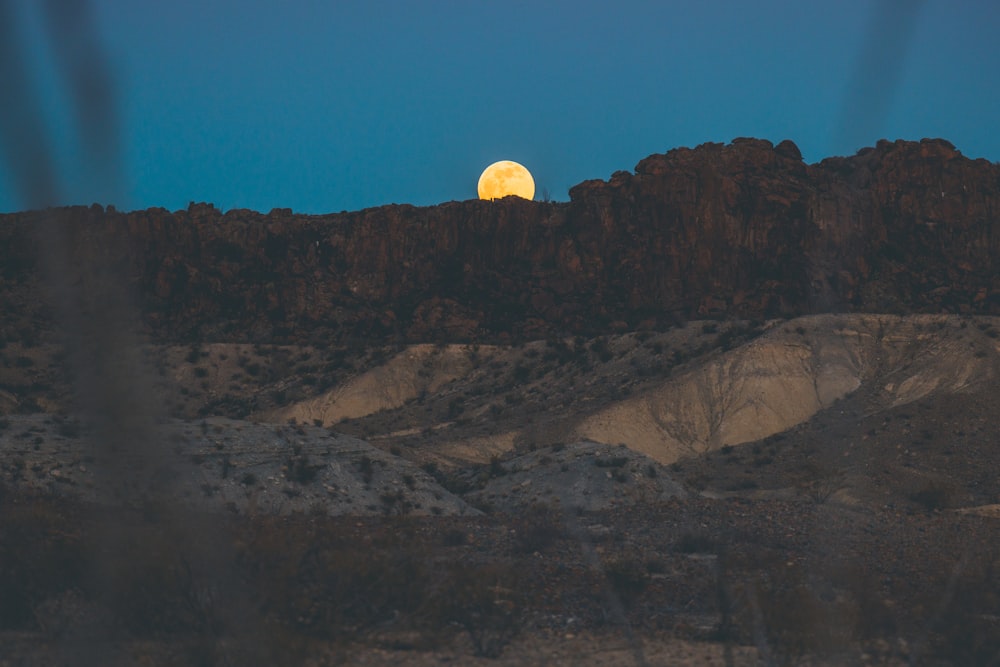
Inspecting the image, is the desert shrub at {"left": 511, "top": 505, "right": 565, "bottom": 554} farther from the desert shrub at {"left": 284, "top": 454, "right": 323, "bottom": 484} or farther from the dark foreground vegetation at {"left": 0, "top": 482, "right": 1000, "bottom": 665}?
the desert shrub at {"left": 284, "top": 454, "right": 323, "bottom": 484}

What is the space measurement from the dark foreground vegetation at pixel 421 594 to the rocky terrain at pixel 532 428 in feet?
0.21

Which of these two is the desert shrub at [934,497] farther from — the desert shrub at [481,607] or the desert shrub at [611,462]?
the desert shrub at [481,607]

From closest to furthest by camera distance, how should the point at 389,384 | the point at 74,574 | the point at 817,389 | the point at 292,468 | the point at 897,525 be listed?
the point at 74,574
the point at 897,525
the point at 292,468
the point at 817,389
the point at 389,384

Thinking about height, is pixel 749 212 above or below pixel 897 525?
above

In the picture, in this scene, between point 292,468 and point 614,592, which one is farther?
point 292,468

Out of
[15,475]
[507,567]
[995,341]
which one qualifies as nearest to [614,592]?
[507,567]

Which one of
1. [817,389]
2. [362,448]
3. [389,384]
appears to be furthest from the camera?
[389,384]

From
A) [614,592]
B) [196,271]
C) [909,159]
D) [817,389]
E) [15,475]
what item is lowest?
[614,592]

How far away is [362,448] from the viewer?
Result: 110 feet

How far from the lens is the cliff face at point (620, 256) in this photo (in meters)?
69.8

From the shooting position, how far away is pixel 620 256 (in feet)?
245

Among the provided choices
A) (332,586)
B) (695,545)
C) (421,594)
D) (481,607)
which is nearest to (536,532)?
(695,545)

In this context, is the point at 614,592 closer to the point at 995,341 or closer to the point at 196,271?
the point at 995,341

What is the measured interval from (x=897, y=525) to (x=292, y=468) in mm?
15118
